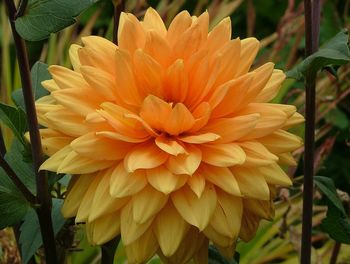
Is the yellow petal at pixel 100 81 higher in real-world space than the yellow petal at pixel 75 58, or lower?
higher

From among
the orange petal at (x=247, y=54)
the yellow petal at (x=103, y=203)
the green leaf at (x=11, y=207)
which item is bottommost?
the green leaf at (x=11, y=207)

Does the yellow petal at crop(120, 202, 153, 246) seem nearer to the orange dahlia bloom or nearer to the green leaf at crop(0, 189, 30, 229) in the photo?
the orange dahlia bloom

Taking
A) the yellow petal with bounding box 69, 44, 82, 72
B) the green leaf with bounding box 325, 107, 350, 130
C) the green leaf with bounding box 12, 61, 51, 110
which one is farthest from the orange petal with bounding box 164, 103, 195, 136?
the green leaf with bounding box 325, 107, 350, 130

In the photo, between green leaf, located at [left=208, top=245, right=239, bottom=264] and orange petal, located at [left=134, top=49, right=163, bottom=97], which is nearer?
orange petal, located at [left=134, top=49, right=163, bottom=97]

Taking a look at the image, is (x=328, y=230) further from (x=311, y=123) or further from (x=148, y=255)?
(x=148, y=255)

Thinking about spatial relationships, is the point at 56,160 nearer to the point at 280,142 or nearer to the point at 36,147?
the point at 36,147

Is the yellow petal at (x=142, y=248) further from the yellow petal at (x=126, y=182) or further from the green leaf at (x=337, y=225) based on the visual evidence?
the green leaf at (x=337, y=225)

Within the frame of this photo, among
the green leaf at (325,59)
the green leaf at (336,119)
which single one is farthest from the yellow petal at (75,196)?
the green leaf at (336,119)
